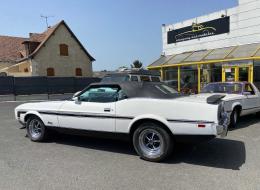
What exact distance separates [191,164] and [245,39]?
13022 millimetres

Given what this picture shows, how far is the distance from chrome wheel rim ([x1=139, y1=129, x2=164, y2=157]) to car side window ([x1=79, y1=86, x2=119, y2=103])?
3.12 ft

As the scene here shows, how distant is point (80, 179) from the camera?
422cm

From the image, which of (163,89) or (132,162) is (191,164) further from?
(163,89)

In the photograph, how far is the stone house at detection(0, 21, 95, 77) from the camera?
32791mm

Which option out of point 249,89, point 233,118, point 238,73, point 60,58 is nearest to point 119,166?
point 233,118

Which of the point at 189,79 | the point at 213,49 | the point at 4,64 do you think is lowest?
the point at 189,79

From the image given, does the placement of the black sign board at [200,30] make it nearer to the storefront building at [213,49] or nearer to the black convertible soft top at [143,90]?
the storefront building at [213,49]

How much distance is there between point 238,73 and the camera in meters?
15.1

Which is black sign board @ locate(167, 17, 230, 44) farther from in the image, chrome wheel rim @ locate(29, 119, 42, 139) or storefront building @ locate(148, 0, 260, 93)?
chrome wheel rim @ locate(29, 119, 42, 139)

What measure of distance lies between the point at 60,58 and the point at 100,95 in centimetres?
3030

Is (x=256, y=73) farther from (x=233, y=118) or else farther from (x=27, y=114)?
(x=27, y=114)

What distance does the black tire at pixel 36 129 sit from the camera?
656 centimetres

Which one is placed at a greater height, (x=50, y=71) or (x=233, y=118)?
(x=50, y=71)

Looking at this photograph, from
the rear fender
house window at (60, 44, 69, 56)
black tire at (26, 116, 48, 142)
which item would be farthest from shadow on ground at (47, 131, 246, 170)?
house window at (60, 44, 69, 56)
